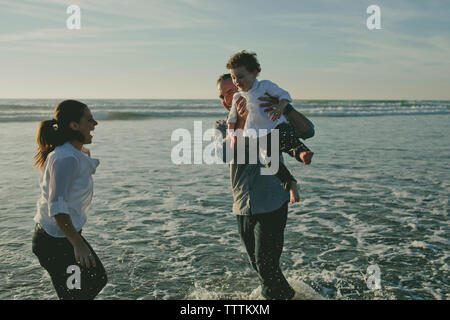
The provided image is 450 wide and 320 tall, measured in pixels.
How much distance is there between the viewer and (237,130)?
338 centimetres

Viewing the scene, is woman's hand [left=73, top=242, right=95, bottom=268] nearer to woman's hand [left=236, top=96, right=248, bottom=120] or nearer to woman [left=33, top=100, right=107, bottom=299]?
woman [left=33, top=100, right=107, bottom=299]

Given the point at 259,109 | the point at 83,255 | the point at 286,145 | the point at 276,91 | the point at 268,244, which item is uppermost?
the point at 276,91

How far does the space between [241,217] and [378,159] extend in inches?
389

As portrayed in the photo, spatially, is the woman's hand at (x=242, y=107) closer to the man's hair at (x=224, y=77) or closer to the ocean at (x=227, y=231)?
the man's hair at (x=224, y=77)

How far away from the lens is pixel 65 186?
272cm

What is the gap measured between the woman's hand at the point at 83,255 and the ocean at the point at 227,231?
1.71m

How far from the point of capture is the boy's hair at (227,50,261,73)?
3283 mm

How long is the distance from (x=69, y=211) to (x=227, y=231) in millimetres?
3736

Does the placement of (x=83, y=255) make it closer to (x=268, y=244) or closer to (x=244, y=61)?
(x=268, y=244)

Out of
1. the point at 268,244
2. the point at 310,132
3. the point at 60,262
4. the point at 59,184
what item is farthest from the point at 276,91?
the point at 60,262

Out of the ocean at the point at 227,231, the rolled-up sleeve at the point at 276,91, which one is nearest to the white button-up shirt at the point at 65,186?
the rolled-up sleeve at the point at 276,91

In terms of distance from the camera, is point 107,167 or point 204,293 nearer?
point 204,293

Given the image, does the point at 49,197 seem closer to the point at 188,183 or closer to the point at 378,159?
the point at 188,183
